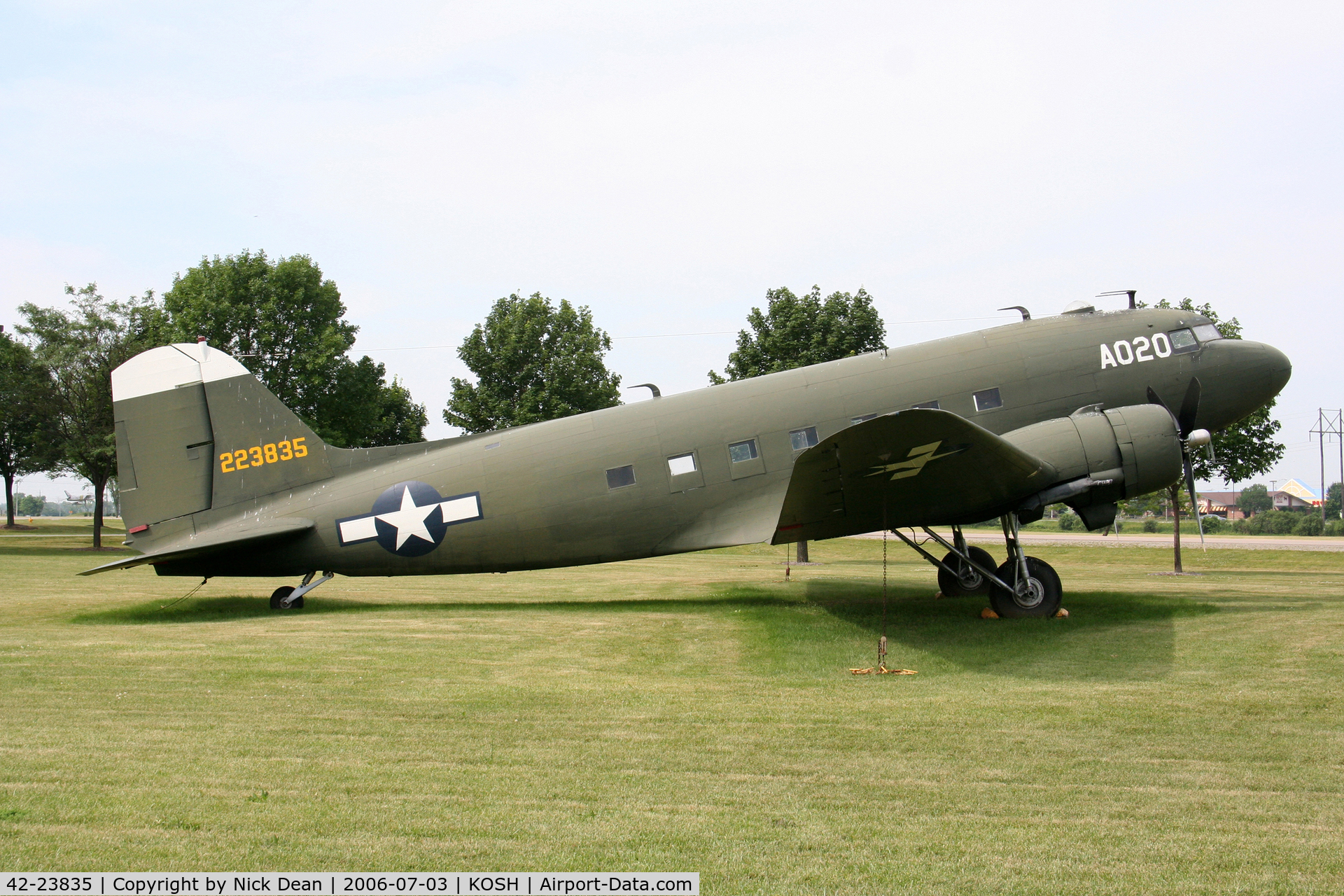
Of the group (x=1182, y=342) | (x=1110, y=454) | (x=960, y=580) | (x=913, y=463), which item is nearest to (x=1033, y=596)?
(x=1110, y=454)

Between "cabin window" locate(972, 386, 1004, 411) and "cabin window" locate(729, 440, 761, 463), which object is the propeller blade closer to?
"cabin window" locate(972, 386, 1004, 411)

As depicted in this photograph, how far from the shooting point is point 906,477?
1096 cm

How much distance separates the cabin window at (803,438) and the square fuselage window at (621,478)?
234 centimetres

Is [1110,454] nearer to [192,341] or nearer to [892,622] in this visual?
[892,622]

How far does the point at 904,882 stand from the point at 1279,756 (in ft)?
11.9

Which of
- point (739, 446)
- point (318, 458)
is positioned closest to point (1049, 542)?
point (739, 446)

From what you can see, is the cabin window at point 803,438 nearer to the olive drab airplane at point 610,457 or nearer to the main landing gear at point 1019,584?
the olive drab airplane at point 610,457

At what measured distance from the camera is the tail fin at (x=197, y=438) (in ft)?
44.0

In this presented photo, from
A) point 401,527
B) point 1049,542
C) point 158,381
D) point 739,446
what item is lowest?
point 1049,542

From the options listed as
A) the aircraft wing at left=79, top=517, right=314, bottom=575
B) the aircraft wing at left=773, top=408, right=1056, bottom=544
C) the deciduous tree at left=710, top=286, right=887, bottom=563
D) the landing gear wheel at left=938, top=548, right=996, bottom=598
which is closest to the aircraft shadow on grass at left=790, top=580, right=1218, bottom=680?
the landing gear wheel at left=938, top=548, right=996, bottom=598

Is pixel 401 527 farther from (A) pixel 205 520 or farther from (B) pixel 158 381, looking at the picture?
(B) pixel 158 381

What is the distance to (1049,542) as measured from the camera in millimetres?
40250

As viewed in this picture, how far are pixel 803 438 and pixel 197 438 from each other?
29.5 ft
